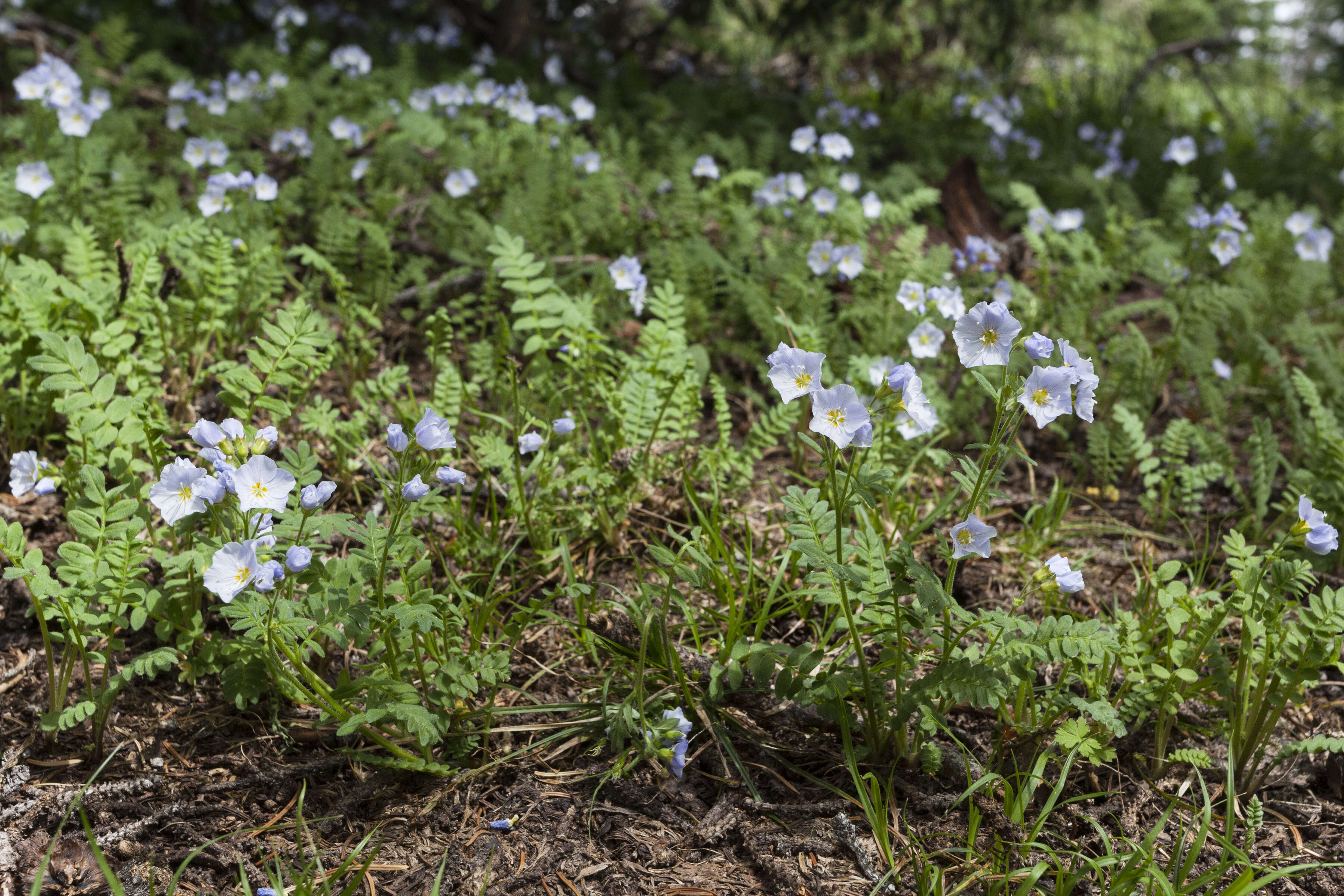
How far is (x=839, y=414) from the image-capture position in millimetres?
1678

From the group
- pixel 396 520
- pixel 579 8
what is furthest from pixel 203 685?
pixel 579 8

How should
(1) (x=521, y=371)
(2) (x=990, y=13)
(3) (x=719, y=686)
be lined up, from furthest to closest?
(2) (x=990, y=13) → (1) (x=521, y=371) → (3) (x=719, y=686)

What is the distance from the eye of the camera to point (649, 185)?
4.50m

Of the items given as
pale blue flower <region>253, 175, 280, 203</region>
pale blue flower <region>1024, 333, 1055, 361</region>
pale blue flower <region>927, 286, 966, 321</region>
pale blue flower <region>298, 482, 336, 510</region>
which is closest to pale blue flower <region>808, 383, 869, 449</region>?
pale blue flower <region>1024, 333, 1055, 361</region>

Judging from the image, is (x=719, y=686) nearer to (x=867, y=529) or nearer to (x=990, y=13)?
(x=867, y=529)

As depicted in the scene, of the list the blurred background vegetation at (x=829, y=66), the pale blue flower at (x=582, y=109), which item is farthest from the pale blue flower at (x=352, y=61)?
the pale blue flower at (x=582, y=109)

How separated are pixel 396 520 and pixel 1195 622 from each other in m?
1.81

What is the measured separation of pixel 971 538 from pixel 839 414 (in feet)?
1.15

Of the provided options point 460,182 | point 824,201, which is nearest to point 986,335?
point 824,201

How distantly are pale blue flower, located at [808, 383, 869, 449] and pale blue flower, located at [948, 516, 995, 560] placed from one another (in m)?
0.26

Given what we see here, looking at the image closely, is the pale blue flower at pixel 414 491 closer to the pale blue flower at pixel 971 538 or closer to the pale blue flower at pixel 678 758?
the pale blue flower at pixel 678 758

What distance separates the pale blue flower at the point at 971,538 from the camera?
172cm

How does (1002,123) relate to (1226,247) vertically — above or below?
below

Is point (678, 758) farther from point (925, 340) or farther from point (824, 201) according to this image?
point (824, 201)
